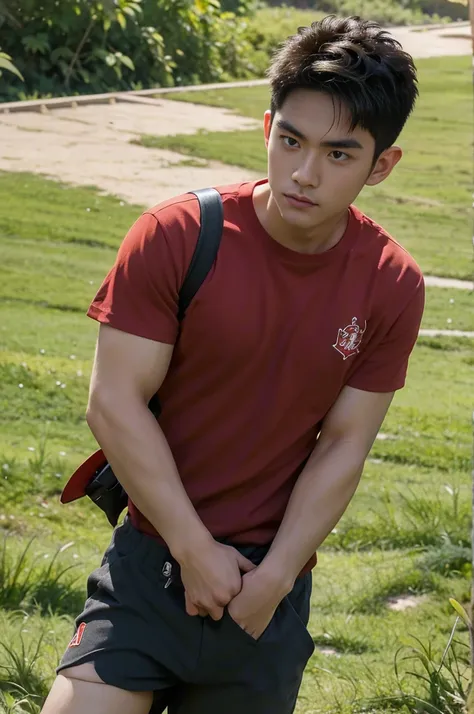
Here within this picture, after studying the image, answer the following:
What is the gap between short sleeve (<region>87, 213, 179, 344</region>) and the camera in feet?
6.31

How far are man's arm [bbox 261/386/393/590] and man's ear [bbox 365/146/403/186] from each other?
377 millimetres

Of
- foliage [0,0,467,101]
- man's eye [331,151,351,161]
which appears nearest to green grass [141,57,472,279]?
foliage [0,0,467,101]

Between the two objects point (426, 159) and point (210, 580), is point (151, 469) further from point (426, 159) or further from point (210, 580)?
point (426, 159)

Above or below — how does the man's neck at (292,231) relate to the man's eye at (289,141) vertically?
below

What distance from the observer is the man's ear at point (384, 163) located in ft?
6.95

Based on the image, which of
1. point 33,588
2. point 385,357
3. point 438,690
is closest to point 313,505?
point 385,357

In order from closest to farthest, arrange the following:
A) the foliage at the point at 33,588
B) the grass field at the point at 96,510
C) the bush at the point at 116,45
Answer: the grass field at the point at 96,510, the foliage at the point at 33,588, the bush at the point at 116,45

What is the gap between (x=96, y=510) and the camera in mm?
4160

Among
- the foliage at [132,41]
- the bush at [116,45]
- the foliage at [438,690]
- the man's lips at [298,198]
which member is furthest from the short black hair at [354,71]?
the bush at [116,45]

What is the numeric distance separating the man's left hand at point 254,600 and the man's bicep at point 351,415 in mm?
280

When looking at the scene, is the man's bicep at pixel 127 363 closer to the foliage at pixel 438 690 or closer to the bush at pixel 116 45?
the foliage at pixel 438 690

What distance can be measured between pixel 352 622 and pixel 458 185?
9.75ft

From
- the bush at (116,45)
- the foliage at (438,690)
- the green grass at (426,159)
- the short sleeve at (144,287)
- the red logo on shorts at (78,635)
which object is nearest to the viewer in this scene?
the short sleeve at (144,287)

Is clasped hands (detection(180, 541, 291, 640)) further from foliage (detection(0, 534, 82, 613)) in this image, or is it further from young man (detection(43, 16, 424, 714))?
foliage (detection(0, 534, 82, 613))
